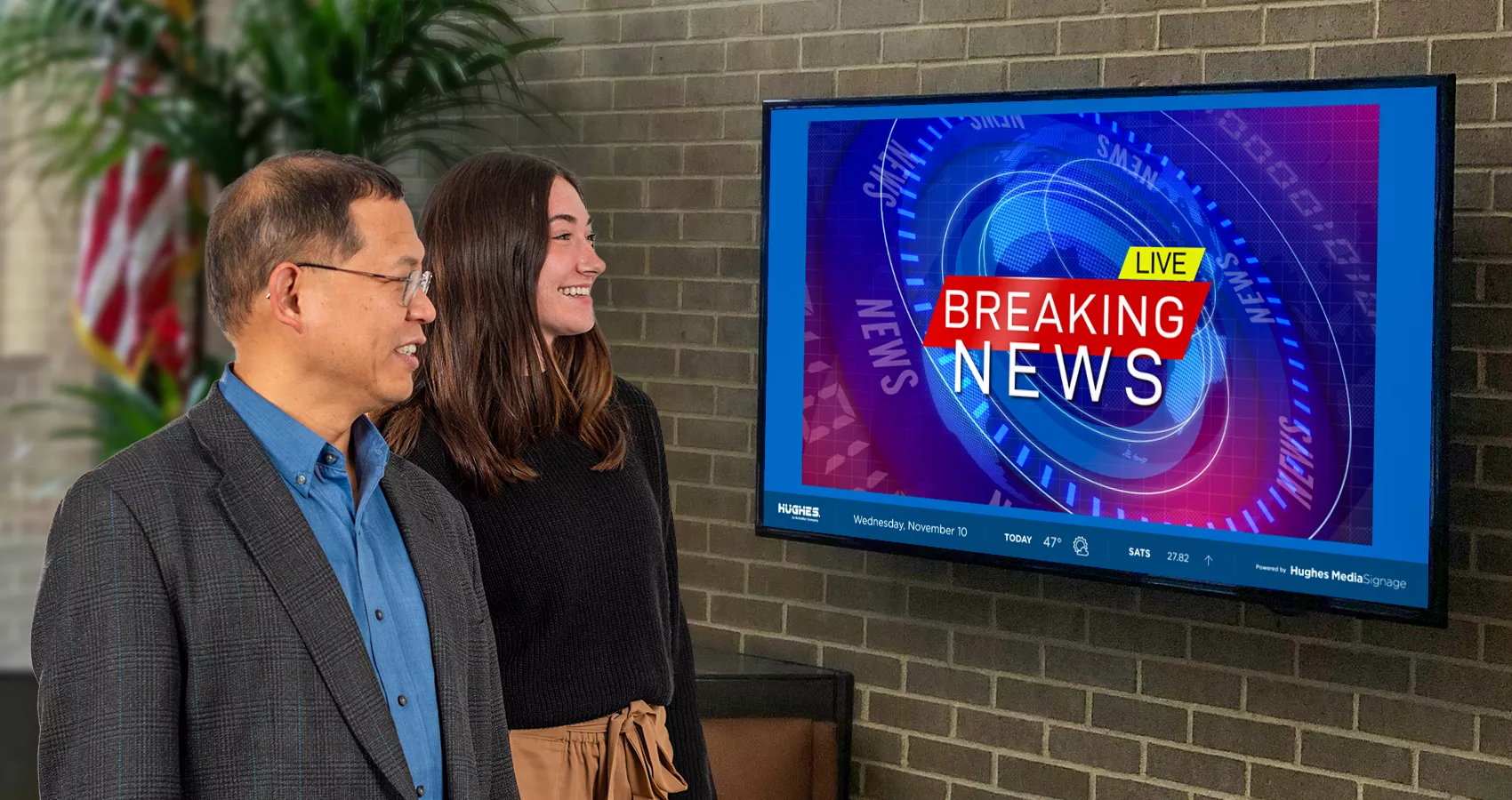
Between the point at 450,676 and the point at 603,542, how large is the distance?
1.76 feet

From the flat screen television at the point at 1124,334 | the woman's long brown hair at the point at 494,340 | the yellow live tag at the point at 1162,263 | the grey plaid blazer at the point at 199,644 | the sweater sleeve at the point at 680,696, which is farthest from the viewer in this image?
the yellow live tag at the point at 1162,263

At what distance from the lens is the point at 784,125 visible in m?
3.36

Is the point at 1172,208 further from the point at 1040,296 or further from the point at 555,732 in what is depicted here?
the point at 555,732

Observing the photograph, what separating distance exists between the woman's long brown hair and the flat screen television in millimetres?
1219

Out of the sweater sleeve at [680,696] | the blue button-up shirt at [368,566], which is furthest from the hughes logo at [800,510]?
the blue button-up shirt at [368,566]

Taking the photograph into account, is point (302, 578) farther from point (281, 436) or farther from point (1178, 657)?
point (1178, 657)

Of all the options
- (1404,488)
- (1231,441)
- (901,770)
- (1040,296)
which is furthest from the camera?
(901,770)

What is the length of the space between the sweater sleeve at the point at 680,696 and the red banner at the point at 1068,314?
110cm

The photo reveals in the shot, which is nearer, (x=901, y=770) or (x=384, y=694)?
(x=384, y=694)

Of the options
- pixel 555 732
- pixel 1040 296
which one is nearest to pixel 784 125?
pixel 1040 296

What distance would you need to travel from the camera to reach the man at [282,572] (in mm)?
1248

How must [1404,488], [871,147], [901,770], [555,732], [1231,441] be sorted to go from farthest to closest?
[901,770] < [871,147] < [1231,441] < [1404,488] < [555,732]

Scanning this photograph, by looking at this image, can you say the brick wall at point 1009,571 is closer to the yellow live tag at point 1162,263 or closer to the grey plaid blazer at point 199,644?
the yellow live tag at point 1162,263

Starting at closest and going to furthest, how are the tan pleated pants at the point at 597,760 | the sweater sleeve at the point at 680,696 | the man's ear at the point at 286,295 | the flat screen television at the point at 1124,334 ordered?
the man's ear at the point at 286,295
the tan pleated pants at the point at 597,760
the sweater sleeve at the point at 680,696
the flat screen television at the point at 1124,334
